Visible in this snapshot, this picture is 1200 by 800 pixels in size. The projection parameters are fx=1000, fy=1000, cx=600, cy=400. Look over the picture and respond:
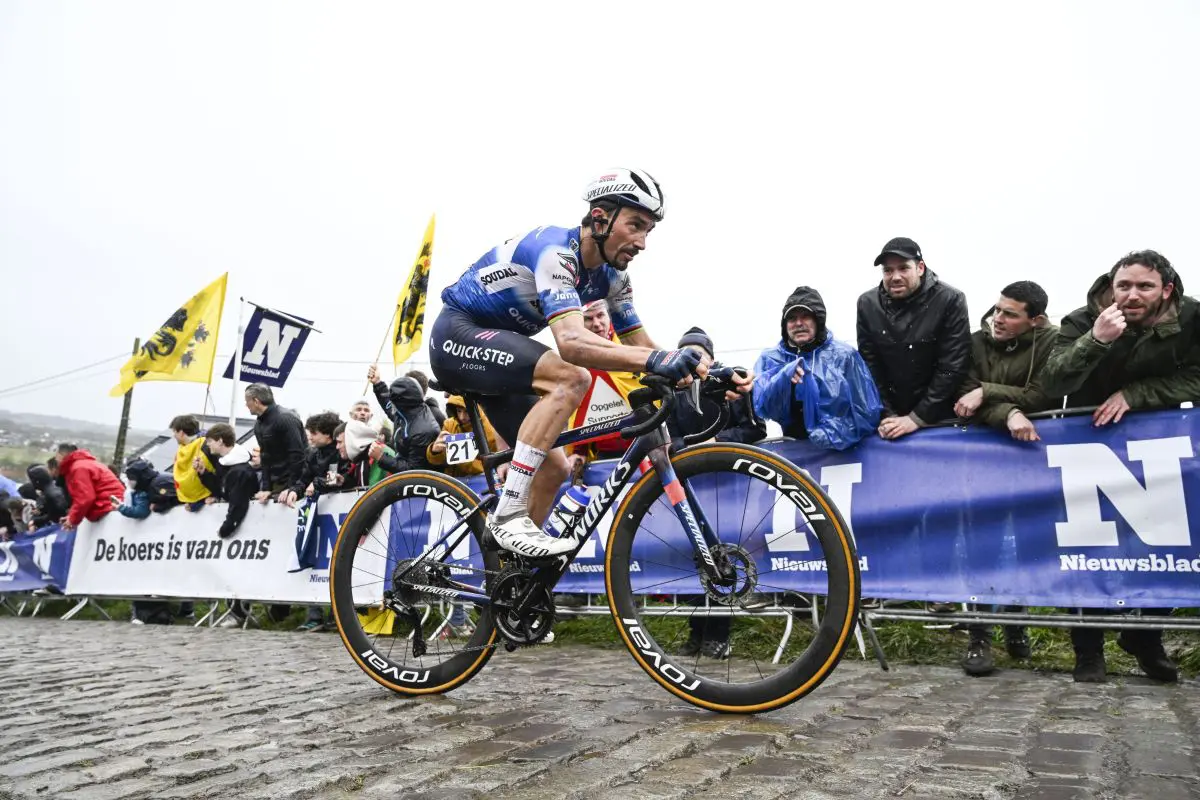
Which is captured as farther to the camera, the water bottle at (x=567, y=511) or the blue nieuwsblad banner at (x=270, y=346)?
the blue nieuwsblad banner at (x=270, y=346)

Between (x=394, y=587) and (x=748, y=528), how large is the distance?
193 centimetres

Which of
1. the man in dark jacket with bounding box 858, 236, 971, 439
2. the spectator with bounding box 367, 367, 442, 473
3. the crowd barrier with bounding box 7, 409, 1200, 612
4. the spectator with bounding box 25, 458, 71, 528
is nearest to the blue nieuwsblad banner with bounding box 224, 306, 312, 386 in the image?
the spectator with bounding box 25, 458, 71, 528

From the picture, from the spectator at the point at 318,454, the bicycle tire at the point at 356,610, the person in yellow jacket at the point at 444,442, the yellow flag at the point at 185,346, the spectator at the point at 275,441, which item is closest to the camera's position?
the bicycle tire at the point at 356,610

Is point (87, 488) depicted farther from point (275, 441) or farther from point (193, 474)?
point (275, 441)

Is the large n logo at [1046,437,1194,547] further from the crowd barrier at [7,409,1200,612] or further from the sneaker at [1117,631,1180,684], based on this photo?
the sneaker at [1117,631,1180,684]

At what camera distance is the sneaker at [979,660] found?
228 inches

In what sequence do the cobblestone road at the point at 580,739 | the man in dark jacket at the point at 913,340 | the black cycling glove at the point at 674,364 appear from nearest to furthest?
1. the cobblestone road at the point at 580,739
2. the black cycling glove at the point at 674,364
3. the man in dark jacket at the point at 913,340

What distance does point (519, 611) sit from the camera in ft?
14.2

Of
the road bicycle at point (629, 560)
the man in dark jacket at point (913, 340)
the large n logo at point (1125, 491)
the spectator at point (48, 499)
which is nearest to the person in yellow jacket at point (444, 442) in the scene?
the road bicycle at point (629, 560)

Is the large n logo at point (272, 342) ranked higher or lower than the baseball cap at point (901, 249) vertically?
higher

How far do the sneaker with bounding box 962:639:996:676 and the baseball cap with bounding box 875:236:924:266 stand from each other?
7.76 ft

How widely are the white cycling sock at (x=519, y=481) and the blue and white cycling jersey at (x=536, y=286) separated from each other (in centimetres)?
59

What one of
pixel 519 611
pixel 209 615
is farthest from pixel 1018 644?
pixel 209 615

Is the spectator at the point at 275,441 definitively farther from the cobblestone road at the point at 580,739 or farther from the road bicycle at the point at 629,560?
the road bicycle at the point at 629,560
